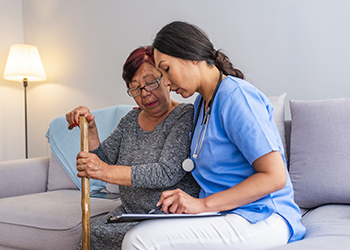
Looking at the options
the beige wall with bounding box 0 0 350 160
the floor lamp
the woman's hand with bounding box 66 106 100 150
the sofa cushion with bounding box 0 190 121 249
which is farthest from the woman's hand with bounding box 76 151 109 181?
the floor lamp

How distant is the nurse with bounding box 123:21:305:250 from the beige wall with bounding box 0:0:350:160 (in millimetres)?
924

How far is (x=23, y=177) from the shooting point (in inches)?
80.7

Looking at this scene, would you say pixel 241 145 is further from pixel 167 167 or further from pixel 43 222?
pixel 43 222

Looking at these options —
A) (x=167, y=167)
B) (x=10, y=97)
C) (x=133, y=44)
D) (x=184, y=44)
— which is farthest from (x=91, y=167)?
(x=10, y=97)

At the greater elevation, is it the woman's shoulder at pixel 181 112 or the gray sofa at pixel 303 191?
the woman's shoulder at pixel 181 112

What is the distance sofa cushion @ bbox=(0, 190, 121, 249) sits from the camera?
4.82 ft

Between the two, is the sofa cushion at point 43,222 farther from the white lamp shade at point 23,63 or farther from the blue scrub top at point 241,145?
the white lamp shade at point 23,63

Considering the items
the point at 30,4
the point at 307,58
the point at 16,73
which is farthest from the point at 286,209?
the point at 30,4

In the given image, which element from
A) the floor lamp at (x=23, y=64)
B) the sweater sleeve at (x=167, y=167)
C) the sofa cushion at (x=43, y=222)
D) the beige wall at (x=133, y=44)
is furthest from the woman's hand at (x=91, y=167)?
the floor lamp at (x=23, y=64)

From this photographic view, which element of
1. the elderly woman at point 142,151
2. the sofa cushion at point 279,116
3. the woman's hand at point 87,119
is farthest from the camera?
the sofa cushion at point 279,116

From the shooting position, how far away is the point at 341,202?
56.4 inches

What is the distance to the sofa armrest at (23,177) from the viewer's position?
1.96 meters

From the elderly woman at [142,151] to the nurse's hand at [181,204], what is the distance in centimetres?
23

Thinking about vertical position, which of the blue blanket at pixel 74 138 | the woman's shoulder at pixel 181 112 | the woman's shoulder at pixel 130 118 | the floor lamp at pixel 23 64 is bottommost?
the blue blanket at pixel 74 138
